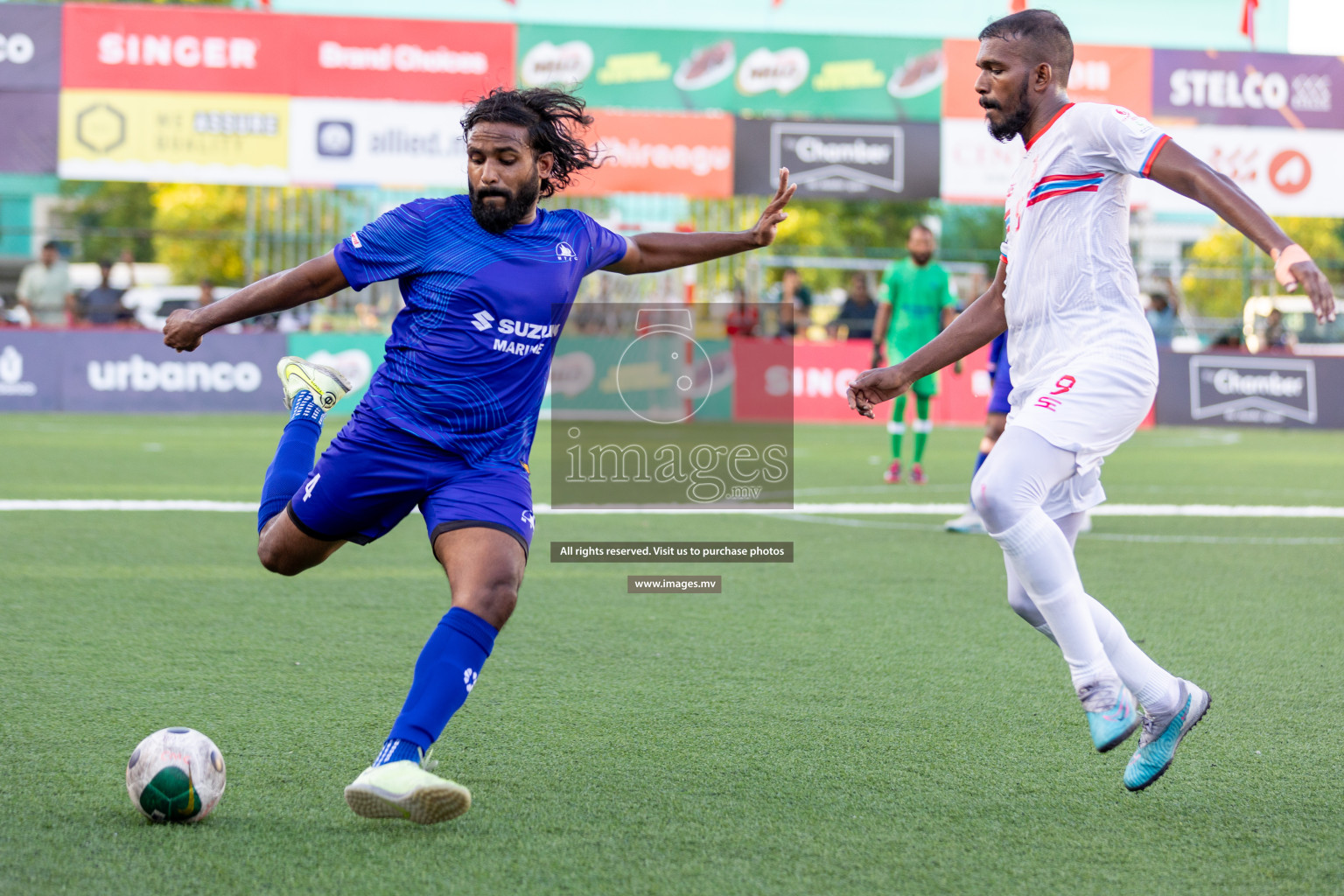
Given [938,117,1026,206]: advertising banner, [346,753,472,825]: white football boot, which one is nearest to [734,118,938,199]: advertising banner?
[938,117,1026,206]: advertising banner

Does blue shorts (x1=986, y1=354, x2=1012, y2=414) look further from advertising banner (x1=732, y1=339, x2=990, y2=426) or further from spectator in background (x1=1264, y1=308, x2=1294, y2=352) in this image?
spectator in background (x1=1264, y1=308, x2=1294, y2=352)

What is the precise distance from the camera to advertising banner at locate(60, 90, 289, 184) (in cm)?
2159

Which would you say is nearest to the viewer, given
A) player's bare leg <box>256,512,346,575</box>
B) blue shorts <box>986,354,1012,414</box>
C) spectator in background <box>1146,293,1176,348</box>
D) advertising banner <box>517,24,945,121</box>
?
player's bare leg <box>256,512,346,575</box>

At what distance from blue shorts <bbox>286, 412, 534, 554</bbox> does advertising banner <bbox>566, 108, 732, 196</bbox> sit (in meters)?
19.0

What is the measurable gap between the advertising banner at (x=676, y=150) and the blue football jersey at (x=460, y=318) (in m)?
18.8

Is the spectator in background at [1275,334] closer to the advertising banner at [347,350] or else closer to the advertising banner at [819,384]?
the advertising banner at [819,384]

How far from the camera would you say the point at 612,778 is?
400 cm

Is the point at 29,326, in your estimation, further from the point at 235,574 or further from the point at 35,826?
the point at 35,826

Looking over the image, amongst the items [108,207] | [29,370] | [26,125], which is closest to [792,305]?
[29,370]

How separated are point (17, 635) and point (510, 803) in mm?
3014

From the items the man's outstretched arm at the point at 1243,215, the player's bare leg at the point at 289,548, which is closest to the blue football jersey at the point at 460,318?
the player's bare leg at the point at 289,548

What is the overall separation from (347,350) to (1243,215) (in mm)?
18687

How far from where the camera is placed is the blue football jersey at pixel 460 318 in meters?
4.00

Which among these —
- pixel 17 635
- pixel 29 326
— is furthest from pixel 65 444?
pixel 17 635
